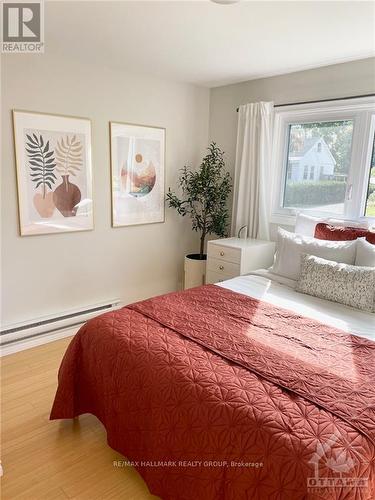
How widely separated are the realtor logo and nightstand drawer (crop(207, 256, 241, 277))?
2.18m

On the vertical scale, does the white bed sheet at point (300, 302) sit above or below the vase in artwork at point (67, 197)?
below

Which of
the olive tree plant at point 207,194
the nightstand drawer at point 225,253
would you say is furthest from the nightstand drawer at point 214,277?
the olive tree plant at point 207,194

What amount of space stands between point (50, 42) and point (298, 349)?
8.48 feet

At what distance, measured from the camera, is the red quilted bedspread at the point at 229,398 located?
1.13m

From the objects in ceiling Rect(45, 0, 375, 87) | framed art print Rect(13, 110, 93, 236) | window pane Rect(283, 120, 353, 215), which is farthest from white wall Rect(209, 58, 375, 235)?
framed art print Rect(13, 110, 93, 236)

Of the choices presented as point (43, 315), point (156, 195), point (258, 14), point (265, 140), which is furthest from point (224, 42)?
point (43, 315)

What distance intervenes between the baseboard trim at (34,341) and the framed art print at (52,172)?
0.85 m

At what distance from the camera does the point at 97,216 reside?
10.4ft

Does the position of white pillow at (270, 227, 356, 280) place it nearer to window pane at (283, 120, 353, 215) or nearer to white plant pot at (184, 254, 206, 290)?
window pane at (283, 120, 353, 215)

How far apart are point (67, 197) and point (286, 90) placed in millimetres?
2147

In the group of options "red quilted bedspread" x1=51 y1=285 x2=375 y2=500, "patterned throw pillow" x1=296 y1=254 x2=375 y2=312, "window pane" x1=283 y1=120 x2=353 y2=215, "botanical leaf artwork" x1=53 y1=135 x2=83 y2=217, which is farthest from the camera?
"window pane" x1=283 y1=120 x2=353 y2=215

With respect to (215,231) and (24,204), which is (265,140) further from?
(24,204)

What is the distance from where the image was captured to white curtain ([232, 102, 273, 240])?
3.33m

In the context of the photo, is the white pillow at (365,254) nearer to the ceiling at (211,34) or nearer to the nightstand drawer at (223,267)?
the nightstand drawer at (223,267)
